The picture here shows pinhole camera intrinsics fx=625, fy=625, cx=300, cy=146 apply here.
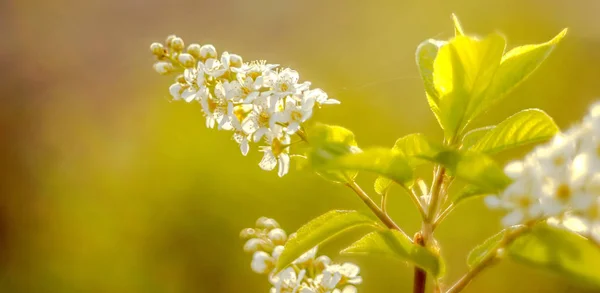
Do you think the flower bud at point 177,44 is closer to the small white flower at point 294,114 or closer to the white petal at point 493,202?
the small white flower at point 294,114

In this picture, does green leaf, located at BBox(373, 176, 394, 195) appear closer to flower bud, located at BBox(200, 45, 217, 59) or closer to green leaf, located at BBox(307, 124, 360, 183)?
green leaf, located at BBox(307, 124, 360, 183)

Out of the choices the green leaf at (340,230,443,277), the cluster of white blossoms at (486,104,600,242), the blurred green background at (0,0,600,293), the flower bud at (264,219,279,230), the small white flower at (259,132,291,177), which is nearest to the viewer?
the cluster of white blossoms at (486,104,600,242)

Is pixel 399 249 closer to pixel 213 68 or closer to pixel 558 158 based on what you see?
pixel 558 158

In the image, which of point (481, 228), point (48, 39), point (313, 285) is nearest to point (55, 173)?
point (48, 39)

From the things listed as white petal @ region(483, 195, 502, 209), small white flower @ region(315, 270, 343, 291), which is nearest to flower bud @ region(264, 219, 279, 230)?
small white flower @ region(315, 270, 343, 291)

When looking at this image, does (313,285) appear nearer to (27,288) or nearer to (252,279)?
(252,279)

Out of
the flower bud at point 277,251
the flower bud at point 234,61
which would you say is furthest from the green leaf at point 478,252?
the flower bud at point 234,61

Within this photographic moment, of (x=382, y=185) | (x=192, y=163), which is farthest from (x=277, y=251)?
(x=192, y=163)
